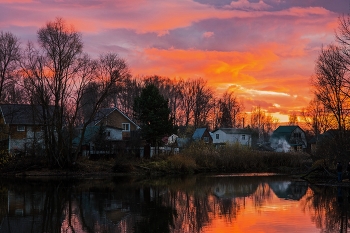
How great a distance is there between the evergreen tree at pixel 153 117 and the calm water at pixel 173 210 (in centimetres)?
2729

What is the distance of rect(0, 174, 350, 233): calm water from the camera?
18.3m

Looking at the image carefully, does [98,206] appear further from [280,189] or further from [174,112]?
[174,112]

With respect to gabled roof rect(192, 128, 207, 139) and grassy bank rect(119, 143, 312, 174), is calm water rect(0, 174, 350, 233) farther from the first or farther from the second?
gabled roof rect(192, 128, 207, 139)

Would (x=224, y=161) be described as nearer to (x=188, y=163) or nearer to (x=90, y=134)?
(x=188, y=163)

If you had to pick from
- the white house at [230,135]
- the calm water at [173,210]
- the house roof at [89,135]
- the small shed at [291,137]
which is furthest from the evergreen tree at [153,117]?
the small shed at [291,137]

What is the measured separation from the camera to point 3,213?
2195 centimetres

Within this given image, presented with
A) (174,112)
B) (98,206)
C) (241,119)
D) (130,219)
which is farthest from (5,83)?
(241,119)

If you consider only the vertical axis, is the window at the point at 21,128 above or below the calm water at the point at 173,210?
above

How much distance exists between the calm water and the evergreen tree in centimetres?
2729

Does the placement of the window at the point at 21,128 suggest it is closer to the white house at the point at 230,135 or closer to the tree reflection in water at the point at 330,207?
the tree reflection in water at the point at 330,207

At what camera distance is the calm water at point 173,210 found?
1827cm

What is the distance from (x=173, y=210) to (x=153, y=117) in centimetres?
3802

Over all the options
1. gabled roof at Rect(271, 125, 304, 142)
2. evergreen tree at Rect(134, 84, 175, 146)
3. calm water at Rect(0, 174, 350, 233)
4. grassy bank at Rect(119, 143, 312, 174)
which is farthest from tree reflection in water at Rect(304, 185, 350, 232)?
gabled roof at Rect(271, 125, 304, 142)

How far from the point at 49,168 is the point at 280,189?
82.2ft
